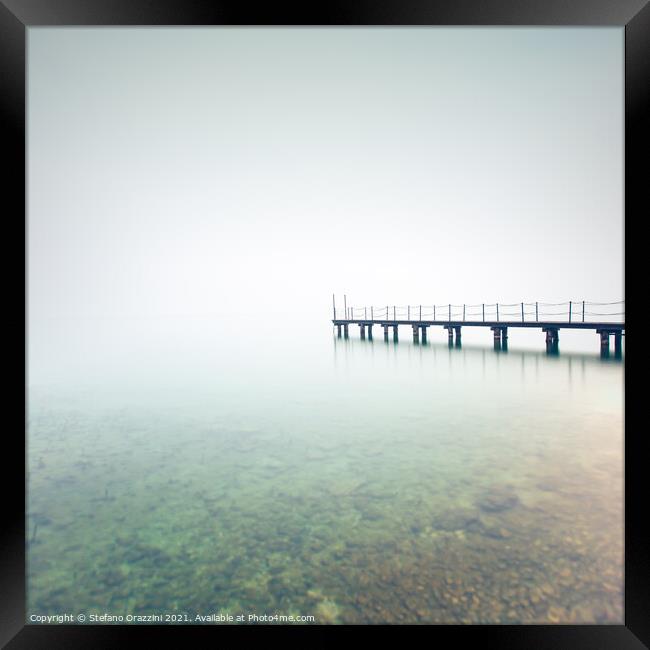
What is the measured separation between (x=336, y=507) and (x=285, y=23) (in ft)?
13.0

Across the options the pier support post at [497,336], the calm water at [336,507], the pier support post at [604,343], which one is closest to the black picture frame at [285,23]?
the calm water at [336,507]

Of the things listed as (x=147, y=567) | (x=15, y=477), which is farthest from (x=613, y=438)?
(x=15, y=477)

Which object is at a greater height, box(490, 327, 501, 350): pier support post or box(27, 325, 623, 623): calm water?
box(490, 327, 501, 350): pier support post

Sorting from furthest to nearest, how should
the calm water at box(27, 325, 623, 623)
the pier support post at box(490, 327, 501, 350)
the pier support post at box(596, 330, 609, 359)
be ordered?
the pier support post at box(490, 327, 501, 350)
the pier support post at box(596, 330, 609, 359)
the calm water at box(27, 325, 623, 623)

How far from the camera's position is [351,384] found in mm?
10906

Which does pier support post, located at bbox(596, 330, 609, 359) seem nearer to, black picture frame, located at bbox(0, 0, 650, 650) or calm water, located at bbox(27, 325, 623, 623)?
calm water, located at bbox(27, 325, 623, 623)

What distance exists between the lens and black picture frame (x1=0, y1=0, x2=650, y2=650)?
78.4 inches

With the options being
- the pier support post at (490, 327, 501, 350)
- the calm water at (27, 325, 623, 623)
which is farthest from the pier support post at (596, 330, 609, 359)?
the calm water at (27, 325, 623, 623)

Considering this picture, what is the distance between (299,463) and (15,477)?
3.65 meters

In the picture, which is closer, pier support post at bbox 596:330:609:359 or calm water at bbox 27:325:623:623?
calm water at bbox 27:325:623:623

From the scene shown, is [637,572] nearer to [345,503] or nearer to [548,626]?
[548,626]

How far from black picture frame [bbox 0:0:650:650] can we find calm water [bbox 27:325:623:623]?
558mm

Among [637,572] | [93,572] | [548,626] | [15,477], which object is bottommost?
[93,572]

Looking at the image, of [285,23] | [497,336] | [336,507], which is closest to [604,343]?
[497,336]
